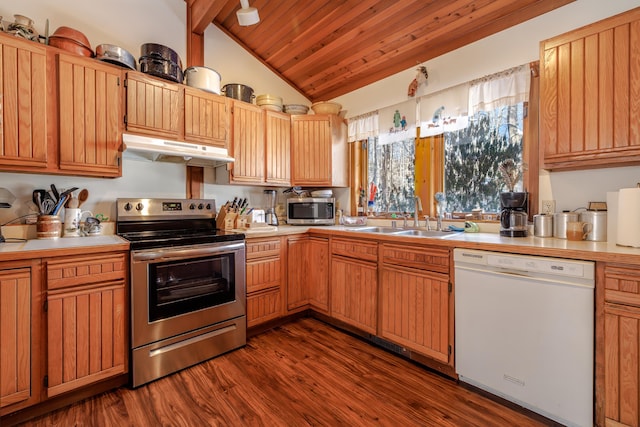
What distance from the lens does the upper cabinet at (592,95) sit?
155cm

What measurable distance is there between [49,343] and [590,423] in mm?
2900

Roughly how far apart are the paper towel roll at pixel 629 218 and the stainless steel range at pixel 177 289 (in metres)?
2.46

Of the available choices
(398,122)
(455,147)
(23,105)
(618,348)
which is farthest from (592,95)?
(23,105)

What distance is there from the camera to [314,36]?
2.87 metres

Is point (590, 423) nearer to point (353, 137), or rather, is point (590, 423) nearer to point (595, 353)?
point (595, 353)

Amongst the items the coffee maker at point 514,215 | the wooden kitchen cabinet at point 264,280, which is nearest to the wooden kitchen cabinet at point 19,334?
the wooden kitchen cabinet at point 264,280

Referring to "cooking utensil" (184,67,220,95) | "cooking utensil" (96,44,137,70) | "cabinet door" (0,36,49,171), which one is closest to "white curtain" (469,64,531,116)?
"cooking utensil" (184,67,220,95)

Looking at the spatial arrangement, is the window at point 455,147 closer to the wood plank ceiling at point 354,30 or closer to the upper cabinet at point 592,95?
the upper cabinet at point 592,95

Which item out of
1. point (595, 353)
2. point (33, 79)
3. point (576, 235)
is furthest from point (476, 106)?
point (33, 79)

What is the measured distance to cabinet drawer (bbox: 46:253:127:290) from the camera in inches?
64.0

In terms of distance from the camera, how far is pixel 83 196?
2270 millimetres

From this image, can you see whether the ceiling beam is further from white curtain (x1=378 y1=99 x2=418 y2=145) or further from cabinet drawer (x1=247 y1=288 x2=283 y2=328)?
cabinet drawer (x1=247 y1=288 x2=283 y2=328)

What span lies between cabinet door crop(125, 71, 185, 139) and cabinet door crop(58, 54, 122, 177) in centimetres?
8

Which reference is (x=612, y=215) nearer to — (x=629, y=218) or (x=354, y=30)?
(x=629, y=218)
